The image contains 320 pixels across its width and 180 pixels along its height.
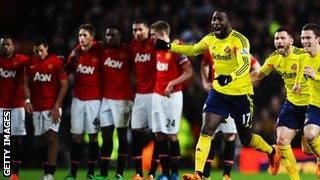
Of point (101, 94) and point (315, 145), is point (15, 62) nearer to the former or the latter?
point (101, 94)

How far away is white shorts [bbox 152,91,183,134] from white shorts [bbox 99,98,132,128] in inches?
20.9

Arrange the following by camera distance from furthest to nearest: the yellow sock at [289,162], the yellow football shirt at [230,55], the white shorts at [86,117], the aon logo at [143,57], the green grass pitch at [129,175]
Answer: the green grass pitch at [129,175]
the white shorts at [86,117]
the aon logo at [143,57]
the yellow sock at [289,162]
the yellow football shirt at [230,55]

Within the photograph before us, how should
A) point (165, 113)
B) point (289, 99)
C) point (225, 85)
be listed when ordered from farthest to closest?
point (165, 113)
point (289, 99)
point (225, 85)

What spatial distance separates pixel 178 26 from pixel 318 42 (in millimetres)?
8730

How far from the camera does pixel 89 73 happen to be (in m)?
13.3

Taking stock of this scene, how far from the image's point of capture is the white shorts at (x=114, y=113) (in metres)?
13.2

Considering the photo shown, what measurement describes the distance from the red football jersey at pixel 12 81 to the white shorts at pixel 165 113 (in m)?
Result: 2.14

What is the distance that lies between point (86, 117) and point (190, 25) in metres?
6.96

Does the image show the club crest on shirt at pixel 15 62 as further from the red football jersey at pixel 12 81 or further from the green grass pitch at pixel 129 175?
the green grass pitch at pixel 129 175

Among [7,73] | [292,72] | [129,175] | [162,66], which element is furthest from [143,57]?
[129,175]

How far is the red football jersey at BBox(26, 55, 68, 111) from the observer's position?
1320 cm

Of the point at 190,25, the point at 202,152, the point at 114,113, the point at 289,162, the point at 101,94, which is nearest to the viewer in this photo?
the point at 202,152

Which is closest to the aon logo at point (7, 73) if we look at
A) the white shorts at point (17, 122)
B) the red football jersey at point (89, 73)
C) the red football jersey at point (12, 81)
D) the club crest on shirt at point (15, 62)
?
the red football jersey at point (12, 81)

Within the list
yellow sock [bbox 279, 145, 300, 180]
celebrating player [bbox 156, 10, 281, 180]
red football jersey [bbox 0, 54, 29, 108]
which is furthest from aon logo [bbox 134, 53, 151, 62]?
yellow sock [bbox 279, 145, 300, 180]
